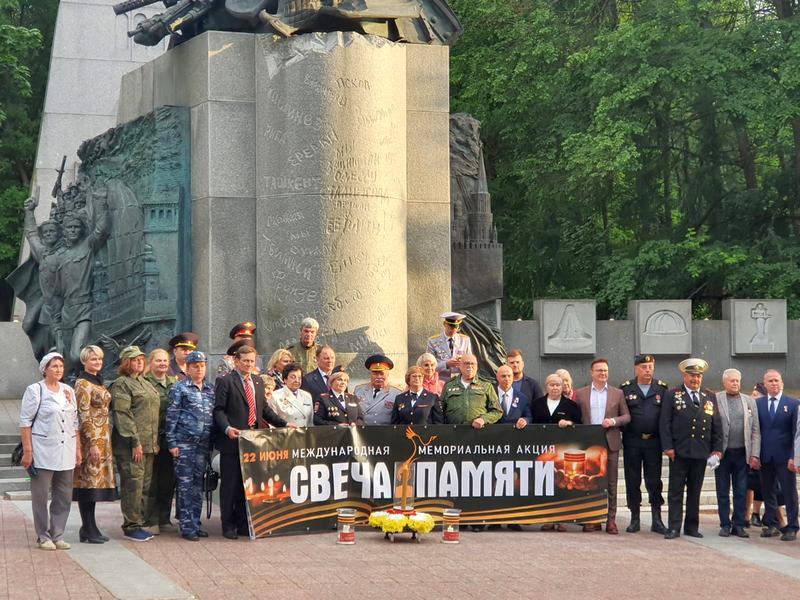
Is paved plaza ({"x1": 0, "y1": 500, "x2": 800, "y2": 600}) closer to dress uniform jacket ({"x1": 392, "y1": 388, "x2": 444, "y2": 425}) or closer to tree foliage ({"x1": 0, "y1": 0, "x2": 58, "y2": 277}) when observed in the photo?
dress uniform jacket ({"x1": 392, "y1": 388, "x2": 444, "y2": 425})

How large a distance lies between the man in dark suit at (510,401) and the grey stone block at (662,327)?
11616 mm

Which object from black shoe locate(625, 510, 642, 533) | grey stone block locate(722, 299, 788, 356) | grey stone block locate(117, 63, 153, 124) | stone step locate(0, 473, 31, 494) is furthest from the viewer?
grey stone block locate(722, 299, 788, 356)

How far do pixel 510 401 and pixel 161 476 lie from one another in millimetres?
3361

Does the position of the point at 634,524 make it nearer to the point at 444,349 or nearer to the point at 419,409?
the point at 419,409

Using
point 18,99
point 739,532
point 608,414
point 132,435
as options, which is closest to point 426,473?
point 608,414

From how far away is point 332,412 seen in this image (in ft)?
43.5

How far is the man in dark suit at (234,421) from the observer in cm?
1260

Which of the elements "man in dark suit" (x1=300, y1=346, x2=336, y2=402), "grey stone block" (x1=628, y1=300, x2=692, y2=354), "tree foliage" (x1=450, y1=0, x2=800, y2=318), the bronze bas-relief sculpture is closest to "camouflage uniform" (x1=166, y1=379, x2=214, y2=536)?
"man in dark suit" (x1=300, y1=346, x2=336, y2=402)

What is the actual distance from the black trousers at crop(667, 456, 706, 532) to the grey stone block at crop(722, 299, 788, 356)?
40.3 feet

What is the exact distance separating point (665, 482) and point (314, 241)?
4.86 metres

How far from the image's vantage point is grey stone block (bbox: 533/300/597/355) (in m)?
24.7

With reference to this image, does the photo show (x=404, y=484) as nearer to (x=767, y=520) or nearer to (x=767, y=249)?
(x=767, y=520)

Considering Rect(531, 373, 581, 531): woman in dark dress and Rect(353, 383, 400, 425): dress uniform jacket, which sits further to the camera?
Rect(531, 373, 581, 531): woman in dark dress

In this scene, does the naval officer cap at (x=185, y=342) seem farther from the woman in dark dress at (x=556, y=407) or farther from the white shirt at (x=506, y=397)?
the woman in dark dress at (x=556, y=407)
